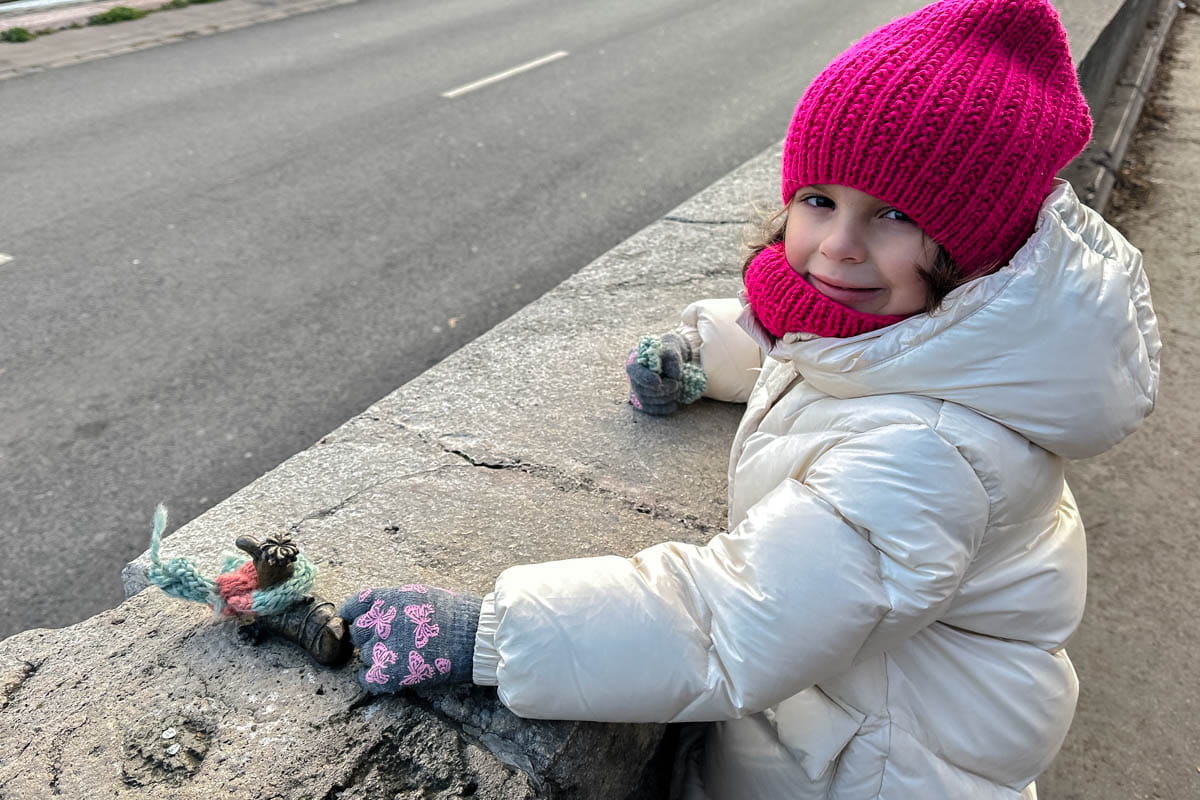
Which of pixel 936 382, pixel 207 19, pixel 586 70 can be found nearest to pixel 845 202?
pixel 936 382

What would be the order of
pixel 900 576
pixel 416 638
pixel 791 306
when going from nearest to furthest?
pixel 900 576
pixel 416 638
pixel 791 306

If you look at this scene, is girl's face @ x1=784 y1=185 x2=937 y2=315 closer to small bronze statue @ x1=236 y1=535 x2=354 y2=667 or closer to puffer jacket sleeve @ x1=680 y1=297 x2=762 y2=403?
puffer jacket sleeve @ x1=680 y1=297 x2=762 y2=403

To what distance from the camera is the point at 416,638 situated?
4.94 ft

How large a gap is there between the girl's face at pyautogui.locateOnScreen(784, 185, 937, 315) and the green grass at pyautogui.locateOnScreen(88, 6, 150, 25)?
399 inches

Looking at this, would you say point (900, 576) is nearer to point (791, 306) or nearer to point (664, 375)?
point (791, 306)

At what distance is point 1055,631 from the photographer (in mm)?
1603

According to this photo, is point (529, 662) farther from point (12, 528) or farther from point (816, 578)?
point (12, 528)

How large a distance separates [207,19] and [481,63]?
340cm

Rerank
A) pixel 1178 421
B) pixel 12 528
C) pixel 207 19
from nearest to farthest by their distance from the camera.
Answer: pixel 12 528, pixel 1178 421, pixel 207 19

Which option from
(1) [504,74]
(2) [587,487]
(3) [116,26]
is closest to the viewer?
(2) [587,487]

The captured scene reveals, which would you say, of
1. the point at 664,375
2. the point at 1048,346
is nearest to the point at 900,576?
the point at 1048,346

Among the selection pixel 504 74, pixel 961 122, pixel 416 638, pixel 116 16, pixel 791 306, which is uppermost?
pixel 961 122

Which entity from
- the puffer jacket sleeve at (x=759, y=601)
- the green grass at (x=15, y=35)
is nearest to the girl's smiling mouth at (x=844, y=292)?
the puffer jacket sleeve at (x=759, y=601)

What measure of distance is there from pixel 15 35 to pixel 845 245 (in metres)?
9.73
